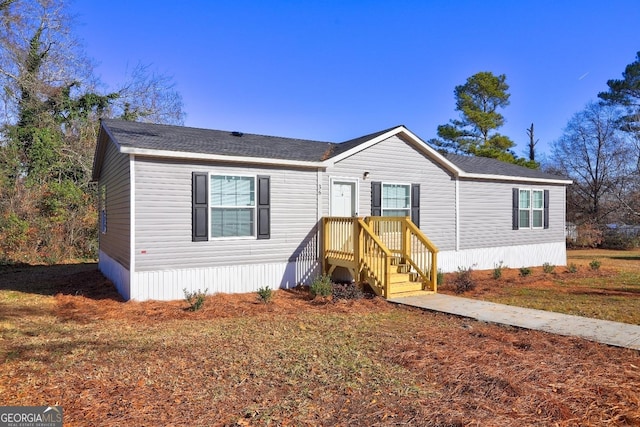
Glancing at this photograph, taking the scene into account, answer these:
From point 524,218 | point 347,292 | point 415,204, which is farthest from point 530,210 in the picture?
point 347,292

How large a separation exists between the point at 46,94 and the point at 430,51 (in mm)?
18005

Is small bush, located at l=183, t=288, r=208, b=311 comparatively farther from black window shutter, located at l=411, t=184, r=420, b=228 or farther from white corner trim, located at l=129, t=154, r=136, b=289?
black window shutter, located at l=411, t=184, r=420, b=228

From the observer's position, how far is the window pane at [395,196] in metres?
11.3

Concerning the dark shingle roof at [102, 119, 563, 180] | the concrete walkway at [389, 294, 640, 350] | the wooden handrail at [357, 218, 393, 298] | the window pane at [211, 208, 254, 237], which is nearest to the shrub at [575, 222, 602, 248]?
the dark shingle roof at [102, 119, 563, 180]

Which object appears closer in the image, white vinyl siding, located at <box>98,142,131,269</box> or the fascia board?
white vinyl siding, located at <box>98,142,131,269</box>

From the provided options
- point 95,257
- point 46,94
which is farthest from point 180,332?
point 46,94

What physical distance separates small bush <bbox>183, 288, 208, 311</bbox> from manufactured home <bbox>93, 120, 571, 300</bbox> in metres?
0.20

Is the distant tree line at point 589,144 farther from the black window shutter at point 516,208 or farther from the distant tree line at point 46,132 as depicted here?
the distant tree line at point 46,132

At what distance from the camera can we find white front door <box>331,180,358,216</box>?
1060 cm

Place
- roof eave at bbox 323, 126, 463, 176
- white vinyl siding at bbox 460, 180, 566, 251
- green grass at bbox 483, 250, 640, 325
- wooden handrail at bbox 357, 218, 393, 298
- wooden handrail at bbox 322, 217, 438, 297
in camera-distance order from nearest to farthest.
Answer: green grass at bbox 483, 250, 640, 325 → wooden handrail at bbox 357, 218, 393, 298 → wooden handrail at bbox 322, 217, 438, 297 → roof eave at bbox 323, 126, 463, 176 → white vinyl siding at bbox 460, 180, 566, 251

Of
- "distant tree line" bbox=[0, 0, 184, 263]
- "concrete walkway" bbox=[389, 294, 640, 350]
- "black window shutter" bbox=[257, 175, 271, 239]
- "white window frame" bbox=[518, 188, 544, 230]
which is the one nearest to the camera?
"concrete walkway" bbox=[389, 294, 640, 350]

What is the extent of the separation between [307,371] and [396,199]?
7883 mm

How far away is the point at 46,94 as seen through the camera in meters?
19.0

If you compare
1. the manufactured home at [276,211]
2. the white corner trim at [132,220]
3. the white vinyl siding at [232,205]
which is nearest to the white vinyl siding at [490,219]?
the manufactured home at [276,211]
